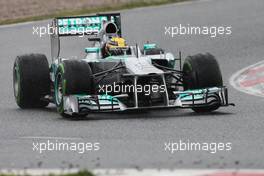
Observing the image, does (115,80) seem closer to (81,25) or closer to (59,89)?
(59,89)

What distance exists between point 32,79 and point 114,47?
4.72ft

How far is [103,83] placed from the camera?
15578 mm

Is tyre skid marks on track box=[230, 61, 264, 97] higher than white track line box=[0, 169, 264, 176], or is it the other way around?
white track line box=[0, 169, 264, 176]

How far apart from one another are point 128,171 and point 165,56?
6.19 m

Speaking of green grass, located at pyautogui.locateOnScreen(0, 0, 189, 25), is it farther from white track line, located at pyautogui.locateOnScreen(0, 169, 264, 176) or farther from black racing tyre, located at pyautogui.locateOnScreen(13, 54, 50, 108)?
white track line, located at pyautogui.locateOnScreen(0, 169, 264, 176)

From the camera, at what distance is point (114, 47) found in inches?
632

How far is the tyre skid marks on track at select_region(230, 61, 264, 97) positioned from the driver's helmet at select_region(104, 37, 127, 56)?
2.87 meters

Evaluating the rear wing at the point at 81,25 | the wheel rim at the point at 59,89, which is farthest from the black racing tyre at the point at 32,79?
the wheel rim at the point at 59,89

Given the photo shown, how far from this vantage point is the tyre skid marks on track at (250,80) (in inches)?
730

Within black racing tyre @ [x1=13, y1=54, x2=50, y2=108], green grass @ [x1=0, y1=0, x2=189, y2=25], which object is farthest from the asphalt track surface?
green grass @ [x1=0, y1=0, x2=189, y2=25]

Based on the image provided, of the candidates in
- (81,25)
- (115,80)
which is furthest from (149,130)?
(81,25)

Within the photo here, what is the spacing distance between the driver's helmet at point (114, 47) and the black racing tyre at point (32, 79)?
3.42 feet

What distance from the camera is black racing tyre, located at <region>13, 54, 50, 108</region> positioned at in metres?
16.5

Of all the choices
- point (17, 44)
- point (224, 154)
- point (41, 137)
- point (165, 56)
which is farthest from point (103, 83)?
point (17, 44)
